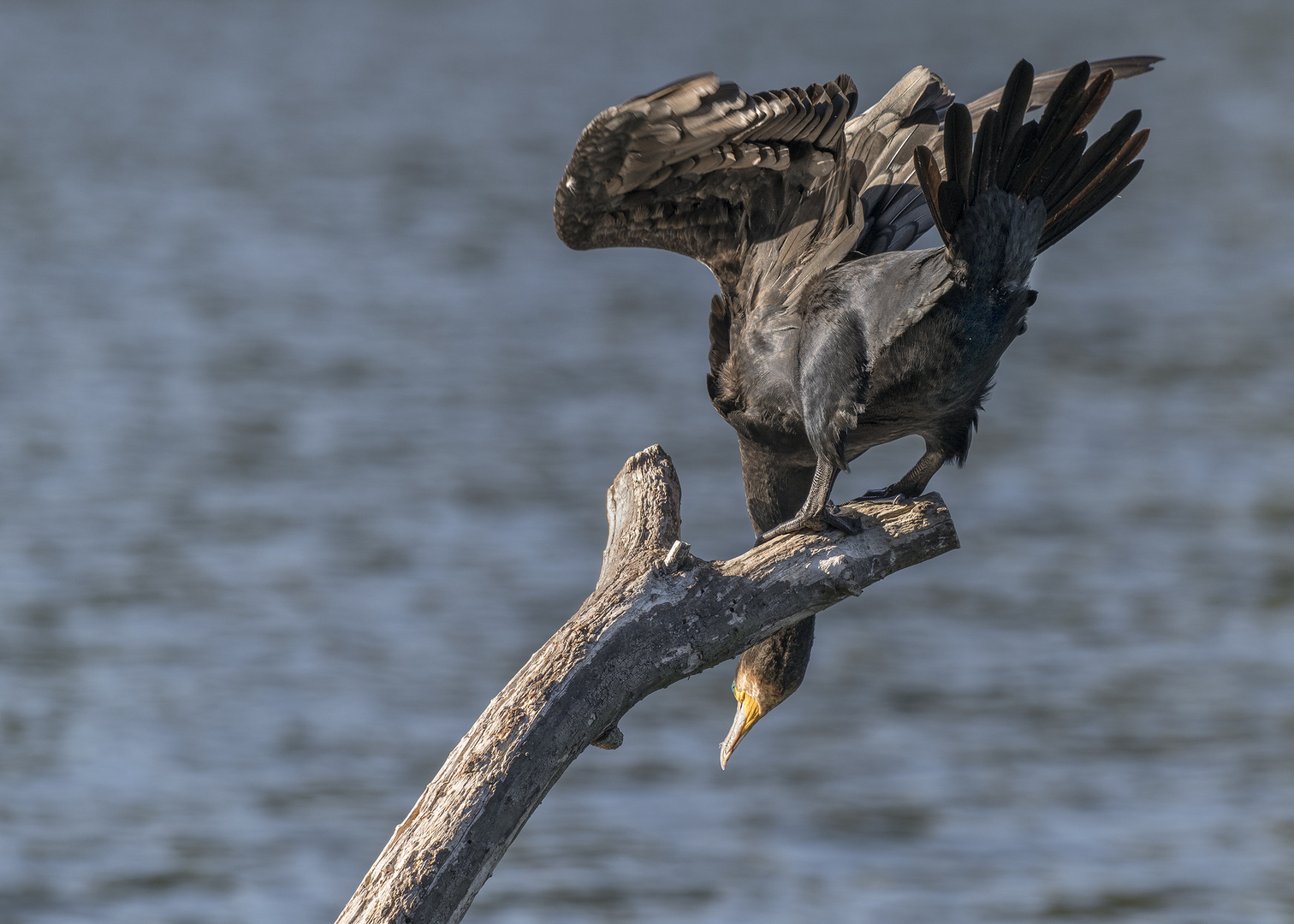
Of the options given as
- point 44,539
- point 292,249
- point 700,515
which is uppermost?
point 292,249

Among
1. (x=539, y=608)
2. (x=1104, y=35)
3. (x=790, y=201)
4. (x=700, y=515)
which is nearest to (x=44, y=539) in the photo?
(x=539, y=608)

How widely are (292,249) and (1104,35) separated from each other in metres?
22.0

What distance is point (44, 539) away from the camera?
47.5ft

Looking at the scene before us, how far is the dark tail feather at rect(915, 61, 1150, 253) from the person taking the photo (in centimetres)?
438

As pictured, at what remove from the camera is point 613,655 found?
432cm

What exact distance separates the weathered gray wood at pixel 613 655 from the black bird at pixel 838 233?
7.7 inches

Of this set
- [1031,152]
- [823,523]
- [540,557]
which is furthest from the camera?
[540,557]

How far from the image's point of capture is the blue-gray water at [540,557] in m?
10.8

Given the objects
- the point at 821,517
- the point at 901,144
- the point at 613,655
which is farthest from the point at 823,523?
the point at 901,144

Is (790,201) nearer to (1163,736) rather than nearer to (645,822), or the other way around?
(645,822)

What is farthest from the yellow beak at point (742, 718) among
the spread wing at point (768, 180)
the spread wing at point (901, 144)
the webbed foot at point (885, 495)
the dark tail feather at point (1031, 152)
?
the dark tail feather at point (1031, 152)

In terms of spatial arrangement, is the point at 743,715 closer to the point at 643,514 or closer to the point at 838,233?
the point at 643,514

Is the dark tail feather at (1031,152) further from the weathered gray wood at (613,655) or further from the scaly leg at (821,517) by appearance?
the weathered gray wood at (613,655)

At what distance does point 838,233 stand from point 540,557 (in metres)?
9.22
